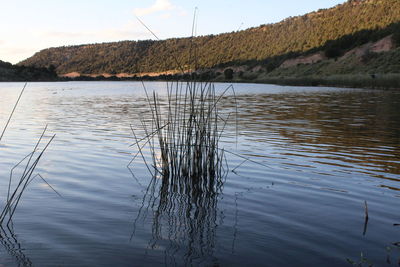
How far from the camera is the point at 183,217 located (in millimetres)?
4836

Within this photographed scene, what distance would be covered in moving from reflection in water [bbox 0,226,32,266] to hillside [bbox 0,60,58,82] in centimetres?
9808

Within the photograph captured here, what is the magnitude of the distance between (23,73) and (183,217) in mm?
113534

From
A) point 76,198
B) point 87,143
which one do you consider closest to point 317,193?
point 76,198

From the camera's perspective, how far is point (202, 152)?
21.1 feet

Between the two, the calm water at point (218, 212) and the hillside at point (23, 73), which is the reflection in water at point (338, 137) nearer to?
the calm water at point (218, 212)

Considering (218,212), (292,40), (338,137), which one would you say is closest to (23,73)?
(292,40)

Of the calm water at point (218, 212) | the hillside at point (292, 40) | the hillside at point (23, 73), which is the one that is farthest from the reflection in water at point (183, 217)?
the hillside at point (23, 73)

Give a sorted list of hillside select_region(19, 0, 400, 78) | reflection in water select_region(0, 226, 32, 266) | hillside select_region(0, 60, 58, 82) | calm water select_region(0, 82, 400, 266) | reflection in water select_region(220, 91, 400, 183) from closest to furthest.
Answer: reflection in water select_region(0, 226, 32, 266) → calm water select_region(0, 82, 400, 266) → reflection in water select_region(220, 91, 400, 183) → hillside select_region(19, 0, 400, 78) → hillside select_region(0, 60, 58, 82)

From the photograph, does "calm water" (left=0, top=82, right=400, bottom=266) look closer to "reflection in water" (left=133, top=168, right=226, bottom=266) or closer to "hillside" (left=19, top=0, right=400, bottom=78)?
"reflection in water" (left=133, top=168, right=226, bottom=266)

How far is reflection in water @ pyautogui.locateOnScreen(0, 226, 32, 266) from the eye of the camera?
140 inches

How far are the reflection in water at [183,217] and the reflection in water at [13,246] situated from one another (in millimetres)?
1120

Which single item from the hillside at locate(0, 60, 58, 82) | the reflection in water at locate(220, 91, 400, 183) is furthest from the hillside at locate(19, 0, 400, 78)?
the reflection in water at locate(220, 91, 400, 183)

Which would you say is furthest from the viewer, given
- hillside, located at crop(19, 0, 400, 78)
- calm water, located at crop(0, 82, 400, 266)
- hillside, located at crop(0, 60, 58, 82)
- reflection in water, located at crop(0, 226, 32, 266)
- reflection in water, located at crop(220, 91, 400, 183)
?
hillside, located at crop(0, 60, 58, 82)

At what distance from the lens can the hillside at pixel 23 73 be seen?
102 meters
